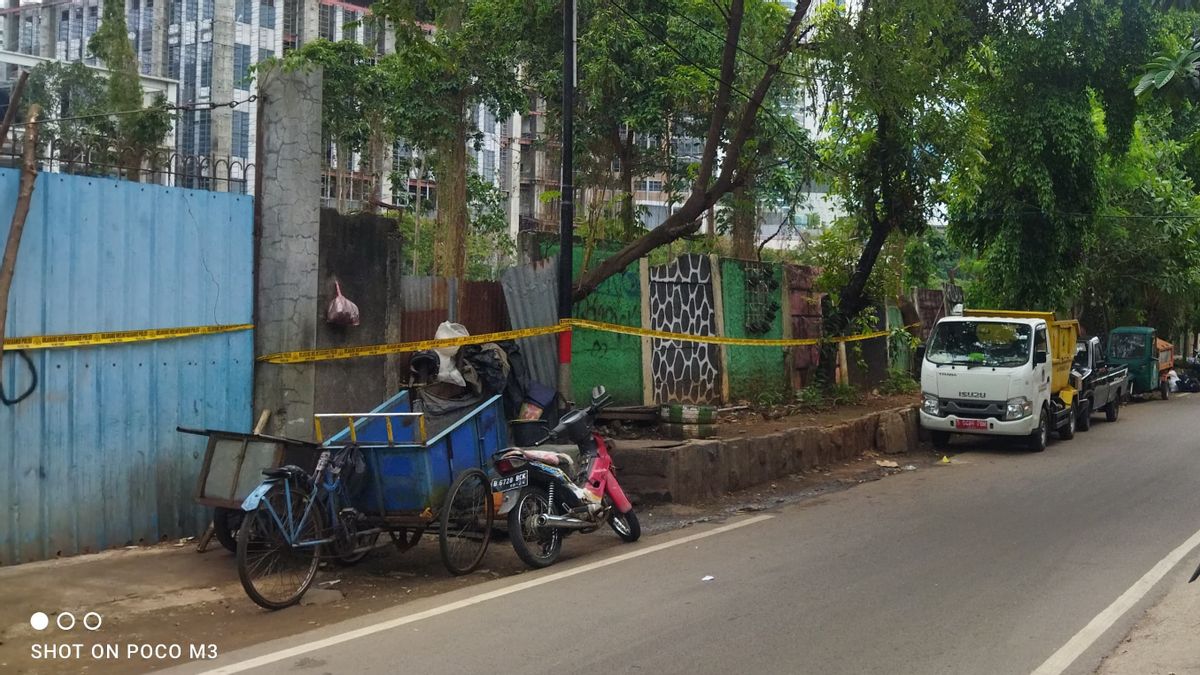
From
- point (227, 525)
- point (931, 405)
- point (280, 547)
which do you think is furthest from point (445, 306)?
point (931, 405)

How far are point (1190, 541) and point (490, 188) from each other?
64.1 feet

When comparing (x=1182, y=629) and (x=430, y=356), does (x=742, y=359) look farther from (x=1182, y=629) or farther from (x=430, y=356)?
(x=1182, y=629)

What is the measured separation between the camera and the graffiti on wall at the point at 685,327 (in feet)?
51.8

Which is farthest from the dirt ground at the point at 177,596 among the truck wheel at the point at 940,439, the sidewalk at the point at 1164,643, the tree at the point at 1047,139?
the tree at the point at 1047,139

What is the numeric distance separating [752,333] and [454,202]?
593 cm

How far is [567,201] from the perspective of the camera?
1219 cm

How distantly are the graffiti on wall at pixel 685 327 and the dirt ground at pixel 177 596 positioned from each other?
640 cm

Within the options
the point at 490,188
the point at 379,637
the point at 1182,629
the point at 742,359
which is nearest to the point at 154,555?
the point at 379,637

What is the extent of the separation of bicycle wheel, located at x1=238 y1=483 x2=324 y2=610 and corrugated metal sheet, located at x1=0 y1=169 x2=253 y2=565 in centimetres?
200

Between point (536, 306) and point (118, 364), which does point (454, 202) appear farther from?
point (118, 364)

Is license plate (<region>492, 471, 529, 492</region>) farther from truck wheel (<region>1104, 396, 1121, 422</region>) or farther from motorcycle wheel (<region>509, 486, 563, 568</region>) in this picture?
truck wheel (<region>1104, 396, 1121, 422</region>)

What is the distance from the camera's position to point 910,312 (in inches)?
974

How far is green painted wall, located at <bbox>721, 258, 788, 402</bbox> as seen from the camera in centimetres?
1744

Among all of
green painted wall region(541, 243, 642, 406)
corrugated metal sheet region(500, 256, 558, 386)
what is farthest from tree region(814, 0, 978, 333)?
corrugated metal sheet region(500, 256, 558, 386)
